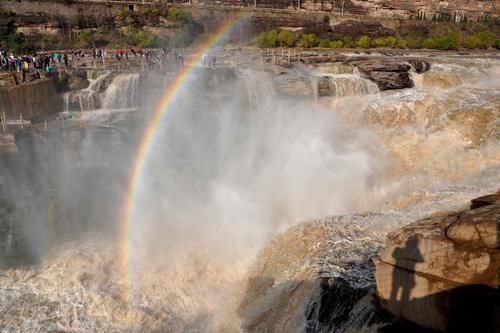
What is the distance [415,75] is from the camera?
19.7 meters

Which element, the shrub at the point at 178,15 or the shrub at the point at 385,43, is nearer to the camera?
the shrub at the point at 385,43

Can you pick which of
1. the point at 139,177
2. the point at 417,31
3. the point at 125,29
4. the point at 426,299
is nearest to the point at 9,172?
the point at 139,177

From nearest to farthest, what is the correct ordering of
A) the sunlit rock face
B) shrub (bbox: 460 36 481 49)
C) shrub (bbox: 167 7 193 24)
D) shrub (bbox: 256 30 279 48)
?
the sunlit rock face → shrub (bbox: 460 36 481 49) → shrub (bbox: 256 30 279 48) → shrub (bbox: 167 7 193 24)

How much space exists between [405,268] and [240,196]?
25.3 ft

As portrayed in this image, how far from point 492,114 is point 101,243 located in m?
12.3

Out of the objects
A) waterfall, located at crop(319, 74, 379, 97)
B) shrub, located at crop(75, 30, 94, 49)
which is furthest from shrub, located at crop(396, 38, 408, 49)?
shrub, located at crop(75, 30, 94, 49)

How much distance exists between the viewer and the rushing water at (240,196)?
9070mm

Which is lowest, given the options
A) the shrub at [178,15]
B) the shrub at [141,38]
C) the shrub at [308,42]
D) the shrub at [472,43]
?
the shrub at [472,43]

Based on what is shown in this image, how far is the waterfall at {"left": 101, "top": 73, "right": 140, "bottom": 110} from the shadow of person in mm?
12895

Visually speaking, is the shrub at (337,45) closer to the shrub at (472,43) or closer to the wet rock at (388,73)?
the shrub at (472,43)

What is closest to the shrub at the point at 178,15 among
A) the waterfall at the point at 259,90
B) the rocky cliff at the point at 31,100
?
the waterfall at the point at 259,90

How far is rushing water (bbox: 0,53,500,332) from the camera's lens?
9070 mm

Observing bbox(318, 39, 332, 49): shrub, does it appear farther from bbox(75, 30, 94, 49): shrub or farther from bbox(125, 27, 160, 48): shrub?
bbox(75, 30, 94, 49): shrub

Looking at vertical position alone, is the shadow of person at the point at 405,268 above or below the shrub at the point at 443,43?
below
